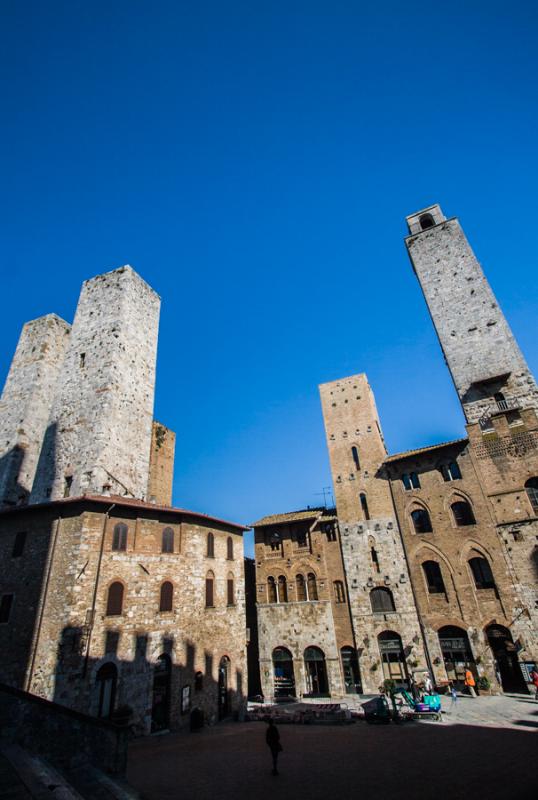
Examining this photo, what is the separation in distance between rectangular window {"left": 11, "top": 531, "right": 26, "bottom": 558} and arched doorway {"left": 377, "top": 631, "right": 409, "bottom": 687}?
19.6 m

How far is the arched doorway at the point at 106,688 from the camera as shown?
45.8 ft

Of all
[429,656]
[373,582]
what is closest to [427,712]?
[429,656]

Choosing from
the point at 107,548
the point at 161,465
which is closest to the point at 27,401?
the point at 161,465

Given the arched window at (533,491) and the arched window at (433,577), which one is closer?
the arched window at (533,491)

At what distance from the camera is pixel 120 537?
1677cm

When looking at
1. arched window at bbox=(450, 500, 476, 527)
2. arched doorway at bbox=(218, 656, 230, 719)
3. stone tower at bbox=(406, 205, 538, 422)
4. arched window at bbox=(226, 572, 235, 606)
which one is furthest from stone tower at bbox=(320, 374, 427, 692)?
arched doorway at bbox=(218, 656, 230, 719)

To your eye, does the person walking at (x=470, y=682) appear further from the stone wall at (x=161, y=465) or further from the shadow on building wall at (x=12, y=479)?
the shadow on building wall at (x=12, y=479)

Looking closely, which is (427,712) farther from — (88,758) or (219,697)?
(88,758)

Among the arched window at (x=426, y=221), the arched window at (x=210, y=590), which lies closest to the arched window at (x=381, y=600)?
the arched window at (x=210, y=590)

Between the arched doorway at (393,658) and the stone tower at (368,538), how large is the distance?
50 mm

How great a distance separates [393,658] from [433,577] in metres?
5.11

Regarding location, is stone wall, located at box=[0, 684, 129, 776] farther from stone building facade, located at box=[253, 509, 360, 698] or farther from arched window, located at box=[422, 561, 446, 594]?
arched window, located at box=[422, 561, 446, 594]

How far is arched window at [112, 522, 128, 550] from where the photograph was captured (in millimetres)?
16500

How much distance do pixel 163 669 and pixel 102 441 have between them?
10483 millimetres
